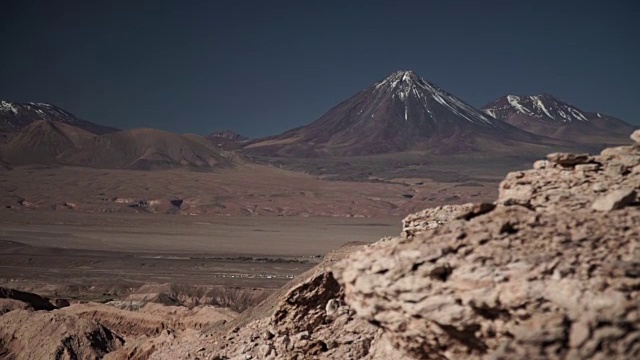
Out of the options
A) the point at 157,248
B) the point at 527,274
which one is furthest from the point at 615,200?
the point at 157,248

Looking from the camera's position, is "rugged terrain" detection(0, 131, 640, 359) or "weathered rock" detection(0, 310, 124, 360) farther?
"weathered rock" detection(0, 310, 124, 360)

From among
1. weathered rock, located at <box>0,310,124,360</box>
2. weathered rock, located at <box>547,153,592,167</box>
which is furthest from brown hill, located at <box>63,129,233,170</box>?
weathered rock, located at <box>547,153,592,167</box>

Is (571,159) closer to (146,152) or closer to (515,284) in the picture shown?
(515,284)

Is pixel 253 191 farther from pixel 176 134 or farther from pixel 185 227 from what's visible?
pixel 176 134

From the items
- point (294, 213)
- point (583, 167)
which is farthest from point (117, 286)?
point (294, 213)

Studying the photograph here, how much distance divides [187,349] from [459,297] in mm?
8579

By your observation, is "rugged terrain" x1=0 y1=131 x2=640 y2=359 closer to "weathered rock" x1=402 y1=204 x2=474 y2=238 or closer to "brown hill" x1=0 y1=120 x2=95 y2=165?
"weathered rock" x1=402 y1=204 x2=474 y2=238

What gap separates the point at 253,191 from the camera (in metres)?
109

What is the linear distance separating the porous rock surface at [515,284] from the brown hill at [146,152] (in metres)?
135

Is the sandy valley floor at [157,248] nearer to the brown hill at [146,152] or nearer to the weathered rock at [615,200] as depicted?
the weathered rock at [615,200]

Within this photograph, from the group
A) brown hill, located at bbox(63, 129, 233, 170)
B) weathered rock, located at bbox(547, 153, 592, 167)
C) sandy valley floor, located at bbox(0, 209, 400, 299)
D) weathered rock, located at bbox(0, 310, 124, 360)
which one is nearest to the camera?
weathered rock, located at bbox(547, 153, 592, 167)

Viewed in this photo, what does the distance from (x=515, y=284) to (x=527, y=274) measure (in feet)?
0.32

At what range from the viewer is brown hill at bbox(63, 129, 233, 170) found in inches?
5492

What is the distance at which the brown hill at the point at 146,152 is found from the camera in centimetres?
13950
